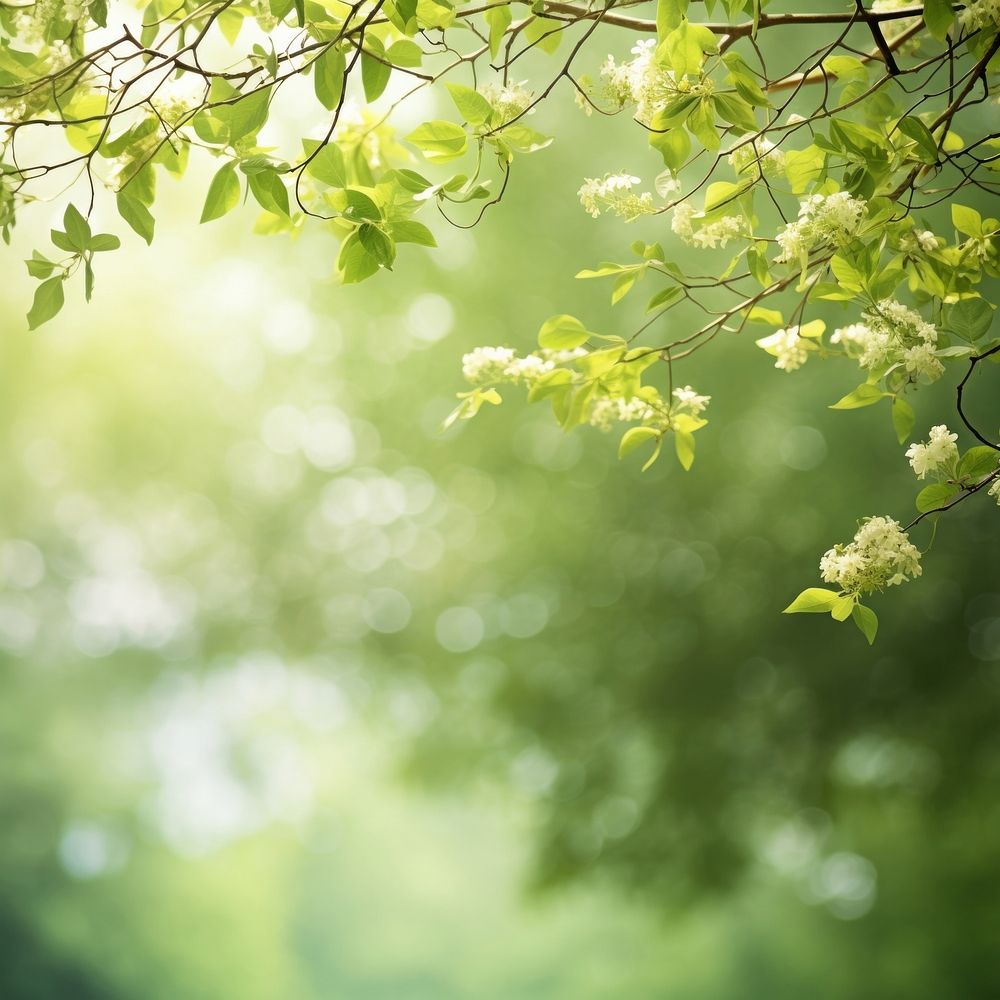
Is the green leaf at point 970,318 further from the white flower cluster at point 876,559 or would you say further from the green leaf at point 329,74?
the green leaf at point 329,74

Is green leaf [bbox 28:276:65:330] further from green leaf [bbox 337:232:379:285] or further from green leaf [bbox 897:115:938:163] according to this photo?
green leaf [bbox 897:115:938:163]

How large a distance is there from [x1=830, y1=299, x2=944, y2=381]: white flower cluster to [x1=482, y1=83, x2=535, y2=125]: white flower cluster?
471 millimetres

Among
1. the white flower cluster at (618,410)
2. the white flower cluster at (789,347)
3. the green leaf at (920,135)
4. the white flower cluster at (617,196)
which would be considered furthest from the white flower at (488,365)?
the green leaf at (920,135)

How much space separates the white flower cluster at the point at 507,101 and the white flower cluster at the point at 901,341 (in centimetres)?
47

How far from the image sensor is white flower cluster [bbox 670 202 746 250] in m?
1.24

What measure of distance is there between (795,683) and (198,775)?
3757 millimetres

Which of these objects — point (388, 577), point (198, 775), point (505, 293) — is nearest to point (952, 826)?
point (388, 577)

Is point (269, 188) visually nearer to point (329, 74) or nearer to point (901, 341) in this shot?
point (329, 74)

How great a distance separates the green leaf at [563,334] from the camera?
51.1 inches

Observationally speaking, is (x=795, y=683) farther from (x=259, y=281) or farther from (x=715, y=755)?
(x=259, y=281)

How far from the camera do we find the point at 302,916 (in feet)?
22.2

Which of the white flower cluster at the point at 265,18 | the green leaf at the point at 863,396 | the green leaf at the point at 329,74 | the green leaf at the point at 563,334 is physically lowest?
the green leaf at the point at 863,396

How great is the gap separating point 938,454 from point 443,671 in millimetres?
4539

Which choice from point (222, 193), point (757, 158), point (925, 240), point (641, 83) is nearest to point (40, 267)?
point (222, 193)
